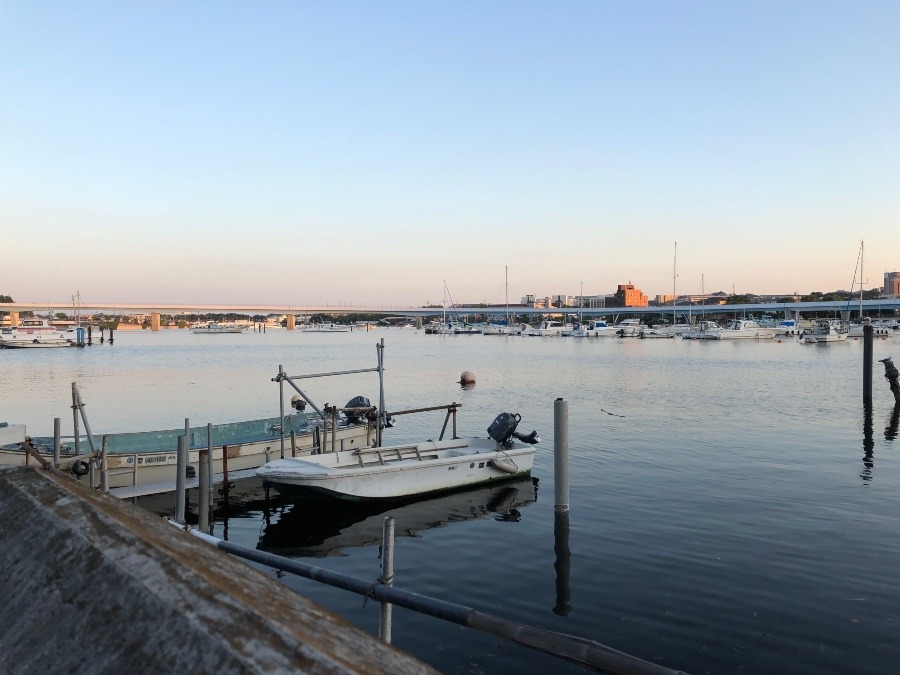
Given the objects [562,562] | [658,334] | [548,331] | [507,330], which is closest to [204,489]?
[562,562]

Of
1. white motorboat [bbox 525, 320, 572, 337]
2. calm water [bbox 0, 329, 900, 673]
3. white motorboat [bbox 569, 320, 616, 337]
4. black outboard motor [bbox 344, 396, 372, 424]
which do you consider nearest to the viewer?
calm water [bbox 0, 329, 900, 673]

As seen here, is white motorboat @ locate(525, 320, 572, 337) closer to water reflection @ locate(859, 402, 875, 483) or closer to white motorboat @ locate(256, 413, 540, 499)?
→ water reflection @ locate(859, 402, 875, 483)

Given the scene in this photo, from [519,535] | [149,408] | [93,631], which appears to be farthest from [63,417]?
[93,631]

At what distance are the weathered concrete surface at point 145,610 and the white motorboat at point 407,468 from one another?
50.4 feet

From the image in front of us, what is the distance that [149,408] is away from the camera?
146 ft

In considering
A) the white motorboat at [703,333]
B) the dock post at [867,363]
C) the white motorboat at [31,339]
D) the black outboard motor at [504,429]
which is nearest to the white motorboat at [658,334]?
the white motorboat at [703,333]

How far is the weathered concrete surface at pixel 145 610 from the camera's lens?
1.88m

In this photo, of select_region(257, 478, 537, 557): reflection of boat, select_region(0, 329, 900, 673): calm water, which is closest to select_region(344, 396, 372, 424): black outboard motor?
select_region(257, 478, 537, 557): reflection of boat

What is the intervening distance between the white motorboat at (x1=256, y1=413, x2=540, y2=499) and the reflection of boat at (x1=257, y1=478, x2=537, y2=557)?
42cm

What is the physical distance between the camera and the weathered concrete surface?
1.88 meters

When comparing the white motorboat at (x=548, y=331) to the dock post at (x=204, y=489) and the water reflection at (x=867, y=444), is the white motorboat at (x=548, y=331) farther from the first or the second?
the dock post at (x=204, y=489)

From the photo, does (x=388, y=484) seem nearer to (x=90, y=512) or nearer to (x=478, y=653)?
(x=478, y=653)

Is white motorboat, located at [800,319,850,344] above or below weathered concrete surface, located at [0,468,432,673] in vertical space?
below

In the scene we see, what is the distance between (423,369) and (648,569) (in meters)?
61.6
